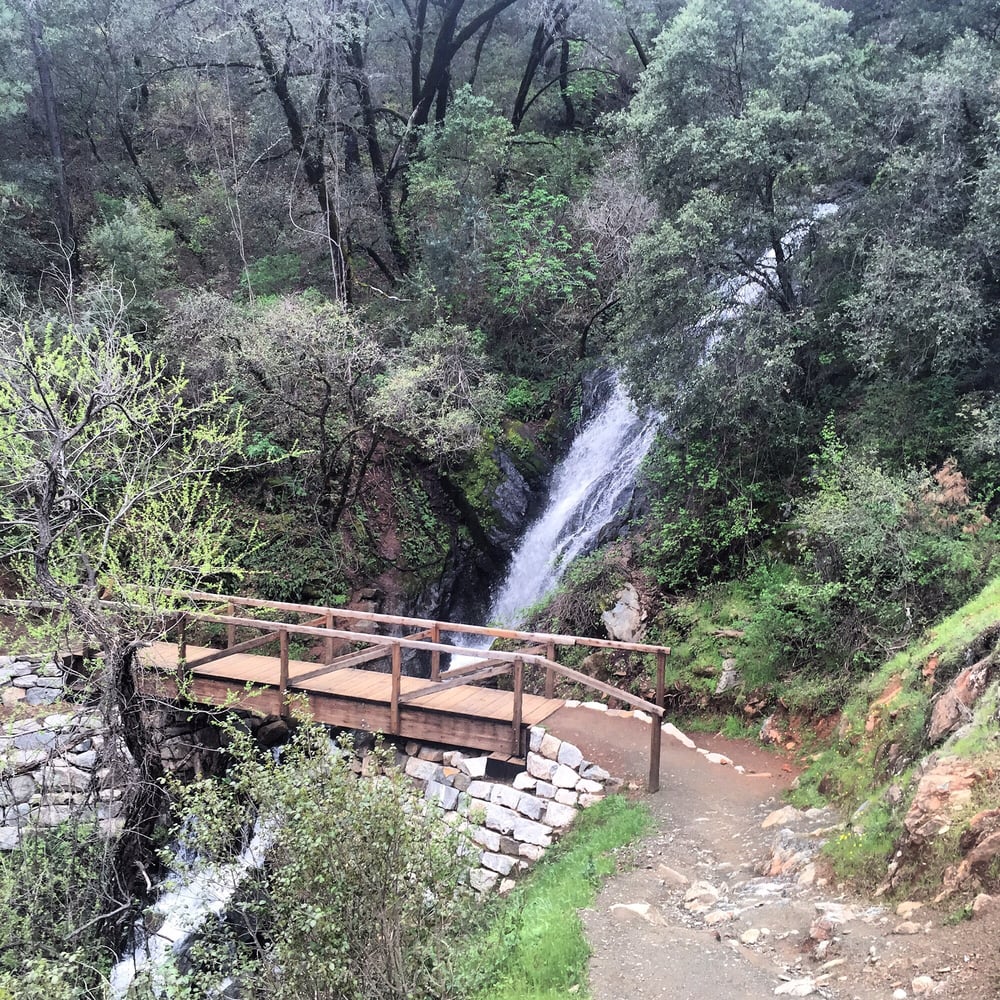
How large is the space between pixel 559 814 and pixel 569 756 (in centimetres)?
60

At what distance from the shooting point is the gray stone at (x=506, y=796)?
8.16 meters

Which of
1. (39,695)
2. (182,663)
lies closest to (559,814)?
(182,663)

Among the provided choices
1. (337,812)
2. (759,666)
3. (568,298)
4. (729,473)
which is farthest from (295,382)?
(337,812)

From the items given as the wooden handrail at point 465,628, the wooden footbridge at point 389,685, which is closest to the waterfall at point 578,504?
the wooden handrail at point 465,628

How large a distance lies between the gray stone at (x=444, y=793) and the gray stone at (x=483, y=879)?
2.82 feet

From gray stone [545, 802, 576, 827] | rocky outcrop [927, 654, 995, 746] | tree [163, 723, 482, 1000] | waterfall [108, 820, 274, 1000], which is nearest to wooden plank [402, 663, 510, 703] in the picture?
gray stone [545, 802, 576, 827]

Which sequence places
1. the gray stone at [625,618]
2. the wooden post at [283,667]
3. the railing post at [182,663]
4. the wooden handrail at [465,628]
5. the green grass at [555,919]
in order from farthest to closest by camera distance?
1. the gray stone at [625,618]
2. the wooden post at [283,667]
3. the wooden handrail at [465,628]
4. the railing post at [182,663]
5. the green grass at [555,919]

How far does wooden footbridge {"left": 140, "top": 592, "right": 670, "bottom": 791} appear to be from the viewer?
8.46 meters

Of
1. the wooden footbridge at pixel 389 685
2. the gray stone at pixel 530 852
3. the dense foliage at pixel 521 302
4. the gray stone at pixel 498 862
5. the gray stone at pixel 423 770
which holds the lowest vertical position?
the gray stone at pixel 498 862

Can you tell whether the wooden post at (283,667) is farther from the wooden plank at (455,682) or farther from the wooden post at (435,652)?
the wooden post at (435,652)

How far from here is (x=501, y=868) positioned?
25.4 ft

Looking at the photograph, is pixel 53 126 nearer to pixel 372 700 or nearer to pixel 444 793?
pixel 372 700

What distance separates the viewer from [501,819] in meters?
8.05

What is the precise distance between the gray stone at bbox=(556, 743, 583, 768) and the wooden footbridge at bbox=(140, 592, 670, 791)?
399 mm
